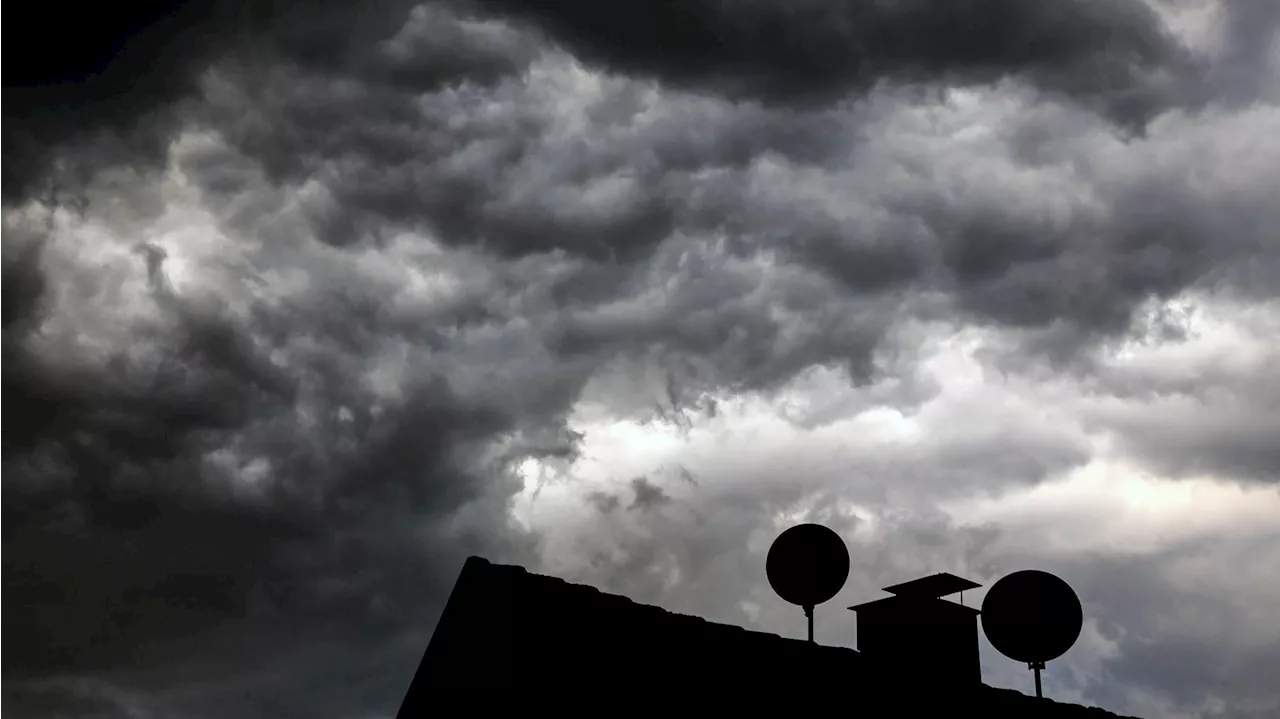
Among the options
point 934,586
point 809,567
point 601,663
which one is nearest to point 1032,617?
point 934,586

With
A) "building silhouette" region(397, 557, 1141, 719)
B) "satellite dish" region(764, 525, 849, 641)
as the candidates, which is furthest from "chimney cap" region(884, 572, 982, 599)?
"building silhouette" region(397, 557, 1141, 719)

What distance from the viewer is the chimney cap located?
74.7 ft

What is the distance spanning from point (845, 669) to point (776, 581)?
396 centimetres

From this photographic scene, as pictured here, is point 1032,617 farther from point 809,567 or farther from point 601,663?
point 601,663

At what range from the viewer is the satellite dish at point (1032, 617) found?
72.5ft

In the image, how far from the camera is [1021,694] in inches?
776

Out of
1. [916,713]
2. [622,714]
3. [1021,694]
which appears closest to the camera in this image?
[622,714]

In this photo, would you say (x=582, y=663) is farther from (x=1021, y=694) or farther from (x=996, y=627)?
(x=996, y=627)

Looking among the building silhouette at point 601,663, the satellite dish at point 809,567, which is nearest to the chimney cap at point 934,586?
the satellite dish at point 809,567

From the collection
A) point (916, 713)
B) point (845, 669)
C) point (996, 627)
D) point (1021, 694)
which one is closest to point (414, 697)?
point (845, 669)

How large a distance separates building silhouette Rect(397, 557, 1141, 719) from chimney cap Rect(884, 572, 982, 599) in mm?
5420

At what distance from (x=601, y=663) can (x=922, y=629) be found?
907cm

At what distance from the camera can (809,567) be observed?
2108cm

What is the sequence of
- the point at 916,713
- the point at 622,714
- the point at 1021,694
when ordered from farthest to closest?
the point at 1021,694
the point at 916,713
the point at 622,714
